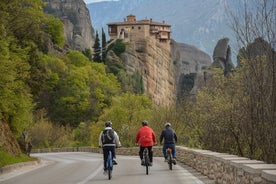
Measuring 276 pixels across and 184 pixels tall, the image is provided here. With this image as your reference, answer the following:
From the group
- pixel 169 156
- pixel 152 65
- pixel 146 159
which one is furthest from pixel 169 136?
pixel 152 65

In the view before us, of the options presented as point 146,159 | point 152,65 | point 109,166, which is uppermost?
point 152,65

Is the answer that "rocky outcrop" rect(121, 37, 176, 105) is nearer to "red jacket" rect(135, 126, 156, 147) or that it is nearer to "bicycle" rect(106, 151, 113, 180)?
"red jacket" rect(135, 126, 156, 147)

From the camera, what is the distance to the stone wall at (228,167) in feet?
35.8

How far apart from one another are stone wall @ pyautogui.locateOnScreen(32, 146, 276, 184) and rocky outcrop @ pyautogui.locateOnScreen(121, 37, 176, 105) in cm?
10235

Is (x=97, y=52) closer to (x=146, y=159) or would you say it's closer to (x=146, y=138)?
(x=146, y=138)

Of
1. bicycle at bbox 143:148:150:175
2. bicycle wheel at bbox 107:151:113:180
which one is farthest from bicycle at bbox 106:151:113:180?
bicycle at bbox 143:148:150:175

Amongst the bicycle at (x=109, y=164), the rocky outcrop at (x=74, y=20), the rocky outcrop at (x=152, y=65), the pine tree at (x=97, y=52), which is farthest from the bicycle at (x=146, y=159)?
the rocky outcrop at (x=74, y=20)

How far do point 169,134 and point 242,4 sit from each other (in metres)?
7.33

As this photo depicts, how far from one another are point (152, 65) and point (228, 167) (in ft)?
408

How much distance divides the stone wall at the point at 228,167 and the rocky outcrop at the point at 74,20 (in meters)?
117

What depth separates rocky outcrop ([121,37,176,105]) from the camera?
434ft

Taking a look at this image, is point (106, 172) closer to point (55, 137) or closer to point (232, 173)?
point (232, 173)

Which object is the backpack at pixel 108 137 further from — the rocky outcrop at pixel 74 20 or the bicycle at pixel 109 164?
the rocky outcrop at pixel 74 20

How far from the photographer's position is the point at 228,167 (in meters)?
14.5
